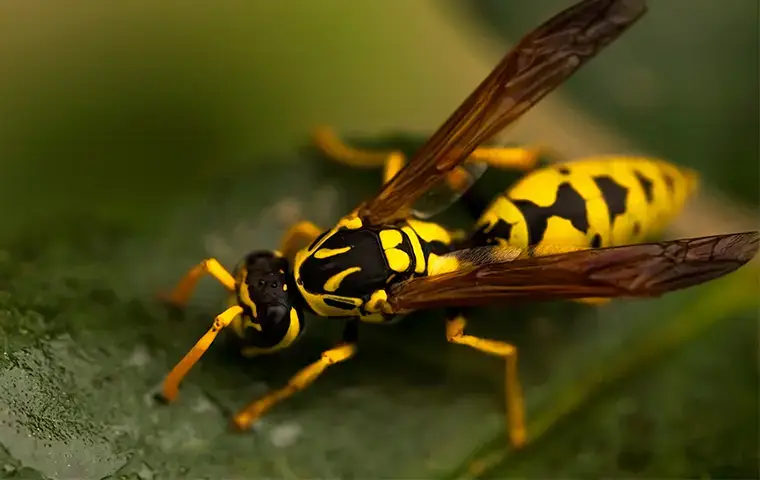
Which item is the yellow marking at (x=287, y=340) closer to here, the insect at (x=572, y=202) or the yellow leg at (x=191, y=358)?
the yellow leg at (x=191, y=358)

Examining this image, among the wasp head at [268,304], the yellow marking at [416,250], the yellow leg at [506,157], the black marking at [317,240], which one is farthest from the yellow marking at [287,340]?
the yellow leg at [506,157]

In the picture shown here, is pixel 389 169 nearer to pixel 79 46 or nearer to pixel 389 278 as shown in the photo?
pixel 389 278

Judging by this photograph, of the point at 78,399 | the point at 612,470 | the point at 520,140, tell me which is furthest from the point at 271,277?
the point at 520,140

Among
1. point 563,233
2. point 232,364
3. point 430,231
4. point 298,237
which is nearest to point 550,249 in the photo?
point 563,233

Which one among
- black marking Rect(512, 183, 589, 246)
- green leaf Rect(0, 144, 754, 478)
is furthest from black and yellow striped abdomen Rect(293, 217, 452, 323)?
black marking Rect(512, 183, 589, 246)

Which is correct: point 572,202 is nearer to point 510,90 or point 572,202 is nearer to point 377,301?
point 510,90

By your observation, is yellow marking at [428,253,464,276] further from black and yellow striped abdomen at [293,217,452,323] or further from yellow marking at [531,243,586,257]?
yellow marking at [531,243,586,257]
